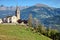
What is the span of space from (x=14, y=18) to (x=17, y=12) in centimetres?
1142

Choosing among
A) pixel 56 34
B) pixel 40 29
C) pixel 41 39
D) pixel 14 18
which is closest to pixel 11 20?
pixel 14 18

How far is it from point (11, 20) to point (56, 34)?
2476 inches

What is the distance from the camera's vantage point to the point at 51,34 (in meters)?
108

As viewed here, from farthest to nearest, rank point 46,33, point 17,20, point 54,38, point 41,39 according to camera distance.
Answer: point 17,20 → point 46,33 → point 54,38 → point 41,39

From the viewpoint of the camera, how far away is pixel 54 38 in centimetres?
10300

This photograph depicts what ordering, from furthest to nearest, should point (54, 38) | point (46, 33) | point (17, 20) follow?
point (17, 20)
point (46, 33)
point (54, 38)

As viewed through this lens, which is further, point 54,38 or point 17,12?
point 17,12

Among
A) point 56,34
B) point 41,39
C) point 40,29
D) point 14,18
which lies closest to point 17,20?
point 14,18

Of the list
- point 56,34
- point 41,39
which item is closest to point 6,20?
point 56,34

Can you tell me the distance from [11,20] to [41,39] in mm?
79486

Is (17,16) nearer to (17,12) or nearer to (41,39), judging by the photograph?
(17,12)

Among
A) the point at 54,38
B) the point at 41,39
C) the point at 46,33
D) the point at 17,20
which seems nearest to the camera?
the point at 41,39

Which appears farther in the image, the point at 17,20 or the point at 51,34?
the point at 17,20

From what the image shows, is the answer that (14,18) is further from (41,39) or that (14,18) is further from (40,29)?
(41,39)
